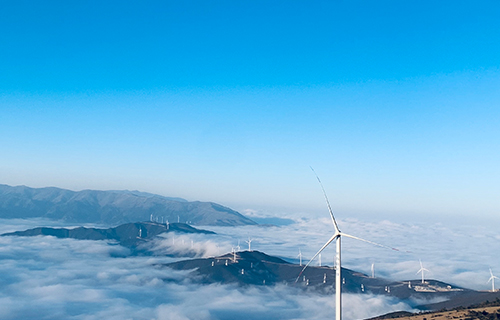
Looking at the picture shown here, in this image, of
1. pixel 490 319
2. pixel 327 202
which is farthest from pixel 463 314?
pixel 327 202

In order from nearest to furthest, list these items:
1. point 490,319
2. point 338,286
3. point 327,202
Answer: point 338,286
point 327,202
point 490,319

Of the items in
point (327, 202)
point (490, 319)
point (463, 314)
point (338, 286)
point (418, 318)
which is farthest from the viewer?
point (418, 318)

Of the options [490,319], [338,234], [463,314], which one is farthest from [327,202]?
[463,314]

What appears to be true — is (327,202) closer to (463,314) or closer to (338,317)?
(338,317)

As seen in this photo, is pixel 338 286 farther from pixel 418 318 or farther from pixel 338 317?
pixel 418 318

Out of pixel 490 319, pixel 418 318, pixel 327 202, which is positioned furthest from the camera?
pixel 418 318

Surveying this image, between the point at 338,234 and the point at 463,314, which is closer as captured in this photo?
the point at 338,234

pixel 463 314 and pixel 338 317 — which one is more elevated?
pixel 338 317

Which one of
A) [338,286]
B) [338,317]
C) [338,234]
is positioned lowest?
[338,317]

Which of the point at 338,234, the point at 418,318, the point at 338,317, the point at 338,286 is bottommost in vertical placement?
the point at 418,318
